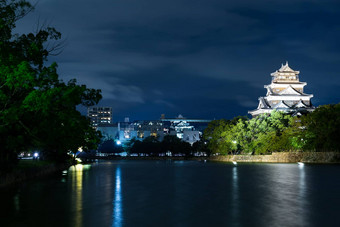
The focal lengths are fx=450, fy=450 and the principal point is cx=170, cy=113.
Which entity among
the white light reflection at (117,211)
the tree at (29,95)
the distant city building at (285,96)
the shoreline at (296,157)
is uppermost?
the distant city building at (285,96)

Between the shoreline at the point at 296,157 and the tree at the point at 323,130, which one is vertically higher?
the tree at the point at 323,130

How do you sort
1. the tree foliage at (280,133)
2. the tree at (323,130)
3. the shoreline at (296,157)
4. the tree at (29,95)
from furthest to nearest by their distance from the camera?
1. the tree foliage at (280,133)
2. the shoreline at (296,157)
3. the tree at (323,130)
4. the tree at (29,95)

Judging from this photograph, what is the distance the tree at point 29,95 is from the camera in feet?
83.0

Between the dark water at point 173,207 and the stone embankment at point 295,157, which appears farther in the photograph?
the stone embankment at point 295,157

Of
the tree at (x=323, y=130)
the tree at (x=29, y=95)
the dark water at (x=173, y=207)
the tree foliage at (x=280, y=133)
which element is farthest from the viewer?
the tree foliage at (x=280, y=133)

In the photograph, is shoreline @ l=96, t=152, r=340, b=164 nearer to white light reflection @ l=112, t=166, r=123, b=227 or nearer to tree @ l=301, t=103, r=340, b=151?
tree @ l=301, t=103, r=340, b=151

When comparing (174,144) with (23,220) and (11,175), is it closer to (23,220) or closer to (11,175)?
(11,175)

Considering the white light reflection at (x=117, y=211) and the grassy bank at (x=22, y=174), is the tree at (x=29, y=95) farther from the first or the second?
the white light reflection at (x=117, y=211)

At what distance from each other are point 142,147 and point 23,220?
15766 centimetres

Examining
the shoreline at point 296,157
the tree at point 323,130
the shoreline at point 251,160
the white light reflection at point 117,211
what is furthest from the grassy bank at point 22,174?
the shoreline at point 296,157

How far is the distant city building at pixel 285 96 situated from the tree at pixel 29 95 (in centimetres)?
8679

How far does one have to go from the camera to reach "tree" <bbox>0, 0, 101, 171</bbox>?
25.3 metres

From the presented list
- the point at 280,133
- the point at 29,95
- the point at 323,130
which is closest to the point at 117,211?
the point at 29,95

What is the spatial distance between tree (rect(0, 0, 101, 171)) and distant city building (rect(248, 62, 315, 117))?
3417 inches
